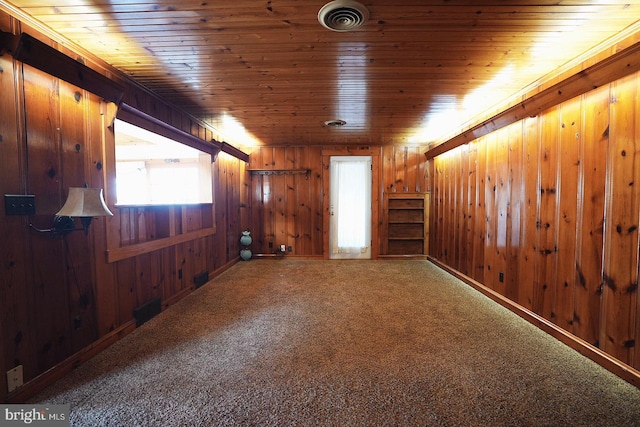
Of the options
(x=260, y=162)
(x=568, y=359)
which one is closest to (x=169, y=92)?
(x=260, y=162)

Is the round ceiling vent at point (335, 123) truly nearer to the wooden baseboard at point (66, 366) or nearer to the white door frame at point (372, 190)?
the white door frame at point (372, 190)

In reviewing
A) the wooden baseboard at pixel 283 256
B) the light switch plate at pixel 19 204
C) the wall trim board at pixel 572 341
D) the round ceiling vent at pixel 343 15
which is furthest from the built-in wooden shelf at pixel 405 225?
the light switch plate at pixel 19 204

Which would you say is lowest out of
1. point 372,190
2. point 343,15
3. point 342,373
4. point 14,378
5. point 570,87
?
point 342,373

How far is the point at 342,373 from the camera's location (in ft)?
5.68

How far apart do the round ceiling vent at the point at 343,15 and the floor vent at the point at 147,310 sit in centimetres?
280

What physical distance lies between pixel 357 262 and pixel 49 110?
4412mm

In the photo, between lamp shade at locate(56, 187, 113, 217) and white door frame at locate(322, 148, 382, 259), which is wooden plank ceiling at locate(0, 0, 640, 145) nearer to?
lamp shade at locate(56, 187, 113, 217)

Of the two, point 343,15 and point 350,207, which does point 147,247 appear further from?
point 350,207

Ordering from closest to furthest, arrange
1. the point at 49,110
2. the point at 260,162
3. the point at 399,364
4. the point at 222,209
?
the point at 49,110 → the point at 399,364 → the point at 222,209 → the point at 260,162

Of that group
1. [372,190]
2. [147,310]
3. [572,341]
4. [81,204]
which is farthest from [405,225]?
[81,204]

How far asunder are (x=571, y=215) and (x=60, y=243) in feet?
12.4

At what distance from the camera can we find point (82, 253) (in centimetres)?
189

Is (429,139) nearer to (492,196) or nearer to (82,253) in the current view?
(492,196)

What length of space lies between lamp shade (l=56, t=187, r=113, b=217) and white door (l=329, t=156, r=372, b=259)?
3942 millimetres
